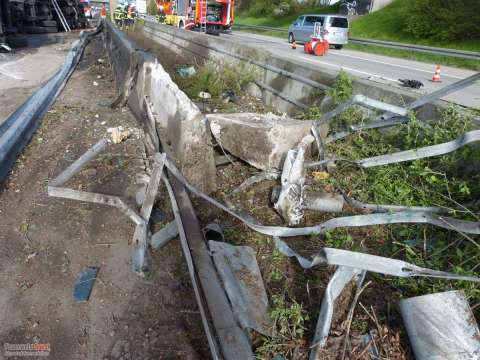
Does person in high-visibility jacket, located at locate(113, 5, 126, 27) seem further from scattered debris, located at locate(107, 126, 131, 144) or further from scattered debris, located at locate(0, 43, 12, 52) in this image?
scattered debris, located at locate(107, 126, 131, 144)

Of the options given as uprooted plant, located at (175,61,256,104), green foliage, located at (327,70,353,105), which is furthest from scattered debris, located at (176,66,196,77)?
green foliage, located at (327,70,353,105)

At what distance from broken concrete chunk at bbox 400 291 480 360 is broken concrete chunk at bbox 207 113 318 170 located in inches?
80.4

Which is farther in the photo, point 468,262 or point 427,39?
point 427,39

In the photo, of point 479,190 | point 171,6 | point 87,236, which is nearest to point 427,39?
point 171,6

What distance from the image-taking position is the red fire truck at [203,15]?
2328cm

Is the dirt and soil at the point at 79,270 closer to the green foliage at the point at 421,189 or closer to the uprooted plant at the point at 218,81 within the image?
the green foliage at the point at 421,189

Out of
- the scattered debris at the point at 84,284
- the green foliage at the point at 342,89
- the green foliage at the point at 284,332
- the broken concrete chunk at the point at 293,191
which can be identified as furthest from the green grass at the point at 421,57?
the scattered debris at the point at 84,284

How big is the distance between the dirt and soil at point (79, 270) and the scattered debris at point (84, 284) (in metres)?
0.04

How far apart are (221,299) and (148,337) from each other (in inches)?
19.4

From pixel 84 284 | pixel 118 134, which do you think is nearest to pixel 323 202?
pixel 84 284

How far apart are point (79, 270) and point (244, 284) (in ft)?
4.06

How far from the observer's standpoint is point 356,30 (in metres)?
27.1

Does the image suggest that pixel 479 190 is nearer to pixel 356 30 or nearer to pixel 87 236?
pixel 87 236

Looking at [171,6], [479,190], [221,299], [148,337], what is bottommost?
[148,337]
